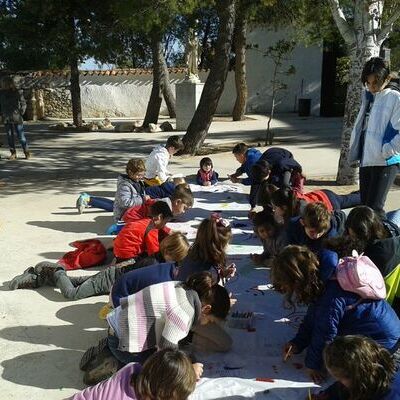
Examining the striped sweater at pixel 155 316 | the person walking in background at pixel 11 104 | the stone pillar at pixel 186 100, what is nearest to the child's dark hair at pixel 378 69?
the striped sweater at pixel 155 316

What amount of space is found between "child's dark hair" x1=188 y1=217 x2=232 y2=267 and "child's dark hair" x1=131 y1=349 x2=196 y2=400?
50.4 inches

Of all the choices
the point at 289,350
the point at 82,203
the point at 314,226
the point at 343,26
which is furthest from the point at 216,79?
the point at 289,350

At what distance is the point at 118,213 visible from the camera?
5.64 meters

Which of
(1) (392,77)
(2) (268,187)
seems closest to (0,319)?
(2) (268,187)

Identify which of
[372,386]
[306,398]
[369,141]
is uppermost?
[369,141]

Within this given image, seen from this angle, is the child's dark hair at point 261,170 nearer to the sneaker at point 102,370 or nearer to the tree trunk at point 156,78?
the sneaker at point 102,370

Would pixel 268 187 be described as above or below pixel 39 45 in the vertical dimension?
below

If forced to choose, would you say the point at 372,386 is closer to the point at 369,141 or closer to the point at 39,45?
the point at 369,141

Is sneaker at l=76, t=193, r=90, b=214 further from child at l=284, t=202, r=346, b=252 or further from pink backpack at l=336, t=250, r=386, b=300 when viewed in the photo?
pink backpack at l=336, t=250, r=386, b=300

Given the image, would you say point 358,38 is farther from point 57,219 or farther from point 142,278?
point 142,278

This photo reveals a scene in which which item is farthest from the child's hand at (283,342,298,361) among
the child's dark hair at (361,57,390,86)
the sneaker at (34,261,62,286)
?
the child's dark hair at (361,57,390,86)

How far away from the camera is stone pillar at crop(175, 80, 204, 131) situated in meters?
15.9

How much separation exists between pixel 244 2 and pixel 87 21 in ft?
16.1

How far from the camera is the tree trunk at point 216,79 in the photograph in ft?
34.5
